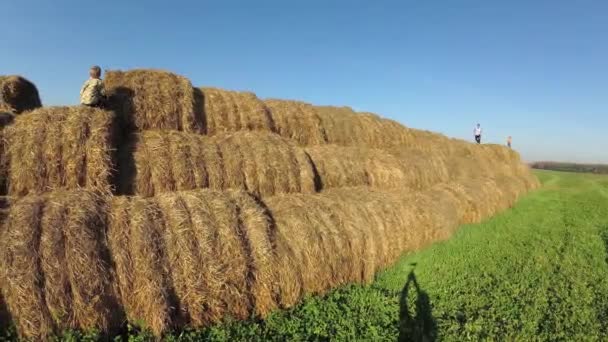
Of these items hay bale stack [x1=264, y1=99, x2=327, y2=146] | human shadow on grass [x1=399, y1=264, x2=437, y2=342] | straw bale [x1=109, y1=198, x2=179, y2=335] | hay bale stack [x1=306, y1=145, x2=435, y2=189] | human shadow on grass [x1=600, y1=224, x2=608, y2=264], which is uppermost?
hay bale stack [x1=264, y1=99, x2=327, y2=146]

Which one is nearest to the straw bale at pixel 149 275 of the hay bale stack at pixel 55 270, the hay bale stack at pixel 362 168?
the hay bale stack at pixel 55 270

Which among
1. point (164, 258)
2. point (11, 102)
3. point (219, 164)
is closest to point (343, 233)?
point (219, 164)

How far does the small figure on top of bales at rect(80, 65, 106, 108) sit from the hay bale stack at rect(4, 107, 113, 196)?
0.68 m

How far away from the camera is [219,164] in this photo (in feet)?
34.0

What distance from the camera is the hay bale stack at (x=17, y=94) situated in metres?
10.3

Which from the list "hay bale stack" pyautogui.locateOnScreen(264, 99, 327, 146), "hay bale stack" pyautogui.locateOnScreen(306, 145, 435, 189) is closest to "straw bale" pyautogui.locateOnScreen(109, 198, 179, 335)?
"hay bale stack" pyautogui.locateOnScreen(306, 145, 435, 189)

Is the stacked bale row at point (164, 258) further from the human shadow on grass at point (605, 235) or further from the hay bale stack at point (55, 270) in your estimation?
the human shadow on grass at point (605, 235)

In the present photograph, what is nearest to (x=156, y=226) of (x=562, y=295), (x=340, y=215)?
(x=340, y=215)

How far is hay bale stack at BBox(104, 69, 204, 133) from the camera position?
10547 millimetres

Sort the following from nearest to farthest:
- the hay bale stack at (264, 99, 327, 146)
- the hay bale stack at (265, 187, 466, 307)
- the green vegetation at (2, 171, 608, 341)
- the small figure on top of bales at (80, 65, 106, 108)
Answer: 1. the green vegetation at (2, 171, 608, 341)
2. the hay bale stack at (265, 187, 466, 307)
3. the small figure on top of bales at (80, 65, 106, 108)
4. the hay bale stack at (264, 99, 327, 146)

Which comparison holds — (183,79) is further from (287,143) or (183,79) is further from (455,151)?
(455,151)

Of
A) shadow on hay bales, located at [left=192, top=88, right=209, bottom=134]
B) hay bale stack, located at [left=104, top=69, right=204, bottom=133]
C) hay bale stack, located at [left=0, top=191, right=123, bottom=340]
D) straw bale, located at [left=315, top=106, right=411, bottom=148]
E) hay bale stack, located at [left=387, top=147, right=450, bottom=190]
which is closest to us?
hay bale stack, located at [left=0, top=191, right=123, bottom=340]

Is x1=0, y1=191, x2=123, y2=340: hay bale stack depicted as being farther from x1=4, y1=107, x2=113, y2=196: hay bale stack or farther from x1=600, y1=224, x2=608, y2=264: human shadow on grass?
x1=600, y1=224, x2=608, y2=264: human shadow on grass

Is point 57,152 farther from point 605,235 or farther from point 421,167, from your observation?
point 605,235
